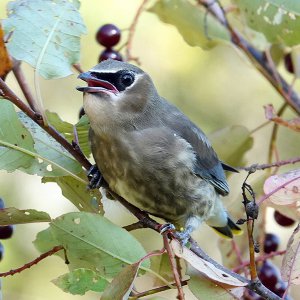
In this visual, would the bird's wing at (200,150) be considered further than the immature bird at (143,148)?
Yes

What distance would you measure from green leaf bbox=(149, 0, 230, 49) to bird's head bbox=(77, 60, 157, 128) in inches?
13.0

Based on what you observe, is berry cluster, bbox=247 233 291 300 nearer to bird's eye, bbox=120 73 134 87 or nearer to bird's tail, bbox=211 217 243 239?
bird's tail, bbox=211 217 243 239

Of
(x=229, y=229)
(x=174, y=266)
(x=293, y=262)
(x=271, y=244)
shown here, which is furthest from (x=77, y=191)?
(x=229, y=229)

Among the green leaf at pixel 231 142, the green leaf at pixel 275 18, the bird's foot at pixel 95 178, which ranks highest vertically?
the green leaf at pixel 275 18

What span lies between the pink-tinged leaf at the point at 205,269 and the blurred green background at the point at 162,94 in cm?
324

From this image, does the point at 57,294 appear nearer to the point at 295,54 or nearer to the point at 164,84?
the point at 164,84

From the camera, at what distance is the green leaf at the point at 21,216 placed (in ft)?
8.63

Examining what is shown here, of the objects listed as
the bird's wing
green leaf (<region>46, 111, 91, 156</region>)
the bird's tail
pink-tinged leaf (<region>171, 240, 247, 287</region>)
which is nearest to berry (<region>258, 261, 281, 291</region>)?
the bird's wing

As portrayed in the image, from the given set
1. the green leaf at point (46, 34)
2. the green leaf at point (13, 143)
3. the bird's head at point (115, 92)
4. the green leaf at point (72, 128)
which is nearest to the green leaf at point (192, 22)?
the bird's head at point (115, 92)

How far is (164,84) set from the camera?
696 centimetres

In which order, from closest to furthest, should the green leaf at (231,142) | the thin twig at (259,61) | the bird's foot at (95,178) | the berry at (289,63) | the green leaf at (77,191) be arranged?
1. the green leaf at (77,191)
2. the bird's foot at (95,178)
3. the thin twig at (259,61)
4. the green leaf at (231,142)
5. the berry at (289,63)

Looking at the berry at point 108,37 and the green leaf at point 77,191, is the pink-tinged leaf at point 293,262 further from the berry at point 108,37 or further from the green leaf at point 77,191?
the berry at point 108,37

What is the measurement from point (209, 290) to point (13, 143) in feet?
2.57

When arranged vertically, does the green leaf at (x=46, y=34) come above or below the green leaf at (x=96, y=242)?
above
